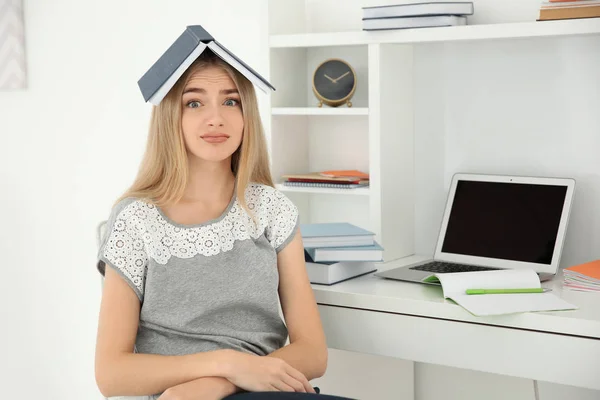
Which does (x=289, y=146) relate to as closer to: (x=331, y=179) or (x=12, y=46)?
(x=331, y=179)

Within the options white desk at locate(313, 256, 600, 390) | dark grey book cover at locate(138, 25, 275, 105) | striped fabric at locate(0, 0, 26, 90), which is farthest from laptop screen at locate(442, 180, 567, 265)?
striped fabric at locate(0, 0, 26, 90)

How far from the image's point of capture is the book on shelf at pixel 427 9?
219cm

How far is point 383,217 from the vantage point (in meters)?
2.35

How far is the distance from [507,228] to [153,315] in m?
1.00

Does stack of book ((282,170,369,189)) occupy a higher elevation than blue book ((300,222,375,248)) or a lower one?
higher

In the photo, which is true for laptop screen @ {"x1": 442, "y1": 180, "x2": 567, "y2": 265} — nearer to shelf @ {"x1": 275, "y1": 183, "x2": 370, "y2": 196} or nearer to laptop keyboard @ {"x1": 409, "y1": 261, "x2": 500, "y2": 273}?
laptop keyboard @ {"x1": 409, "y1": 261, "x2": 500, "y2": 273}

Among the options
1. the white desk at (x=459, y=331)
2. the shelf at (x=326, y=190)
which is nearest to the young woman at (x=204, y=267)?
the white desk at (x=459, y=331)

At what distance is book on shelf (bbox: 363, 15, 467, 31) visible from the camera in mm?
2197

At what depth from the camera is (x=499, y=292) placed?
1.97 meters

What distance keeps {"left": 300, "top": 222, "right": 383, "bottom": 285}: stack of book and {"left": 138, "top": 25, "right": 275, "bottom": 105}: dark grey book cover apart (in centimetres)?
57

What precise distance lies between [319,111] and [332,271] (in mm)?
484

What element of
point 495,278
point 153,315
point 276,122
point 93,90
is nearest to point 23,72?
point 93,90

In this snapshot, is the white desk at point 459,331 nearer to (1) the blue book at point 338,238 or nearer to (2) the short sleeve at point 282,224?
(1) the blue book at point 338,238

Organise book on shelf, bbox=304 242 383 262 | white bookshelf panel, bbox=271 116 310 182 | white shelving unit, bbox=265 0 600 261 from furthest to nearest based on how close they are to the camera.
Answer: white bookshelf panel, bbox=271 116 310 182 < white shelving unit, bbox=265 0 600 261 < book on shelf, bbox=304 242 383 262
